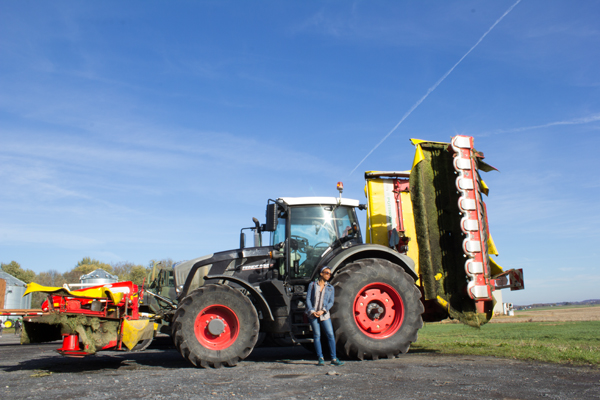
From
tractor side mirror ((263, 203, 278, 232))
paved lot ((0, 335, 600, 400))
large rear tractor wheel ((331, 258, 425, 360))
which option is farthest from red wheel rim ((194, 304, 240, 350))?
large rear tractor wheel ((331, 258, 425, 360))

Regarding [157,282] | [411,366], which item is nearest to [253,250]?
[411,366]

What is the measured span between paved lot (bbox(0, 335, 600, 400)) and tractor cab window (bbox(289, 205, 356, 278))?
165 centimetres

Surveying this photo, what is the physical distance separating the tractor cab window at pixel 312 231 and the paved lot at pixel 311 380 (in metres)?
1.65

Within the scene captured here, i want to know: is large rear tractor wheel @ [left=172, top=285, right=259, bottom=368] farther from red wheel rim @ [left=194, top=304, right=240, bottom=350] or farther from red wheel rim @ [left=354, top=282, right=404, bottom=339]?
red wheel rim @ [left=354, top=282, right=404, bottom=339]

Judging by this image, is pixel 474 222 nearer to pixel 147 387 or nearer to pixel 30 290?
pixel 147 387

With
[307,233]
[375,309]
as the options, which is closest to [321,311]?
[375,309]

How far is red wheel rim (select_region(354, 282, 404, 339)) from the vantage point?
717cm

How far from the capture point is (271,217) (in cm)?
729

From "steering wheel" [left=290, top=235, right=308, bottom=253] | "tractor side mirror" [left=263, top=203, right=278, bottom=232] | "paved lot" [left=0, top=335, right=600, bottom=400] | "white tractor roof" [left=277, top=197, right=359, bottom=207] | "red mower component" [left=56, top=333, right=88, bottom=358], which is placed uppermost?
"white tractor roof" [left=277, top=197, right=359, bottom=207]

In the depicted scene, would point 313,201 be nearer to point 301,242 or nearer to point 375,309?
point 301,242

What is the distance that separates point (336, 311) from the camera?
272 inches

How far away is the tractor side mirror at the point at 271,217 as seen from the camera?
284 inches

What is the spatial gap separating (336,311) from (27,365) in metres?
5.18

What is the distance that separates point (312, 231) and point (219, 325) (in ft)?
7.51
